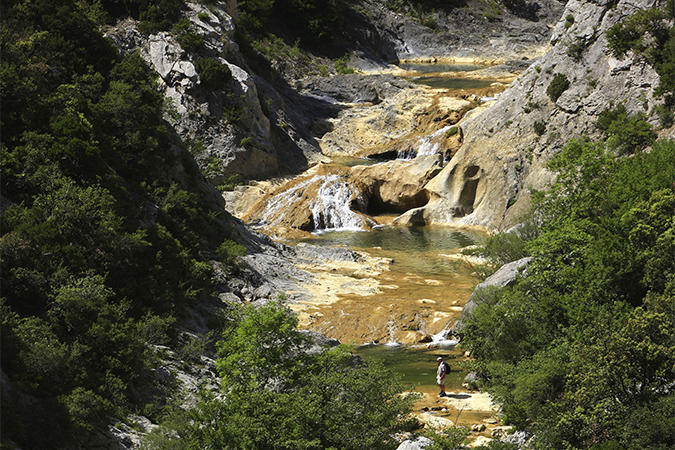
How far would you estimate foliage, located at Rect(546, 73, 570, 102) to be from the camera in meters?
39.8

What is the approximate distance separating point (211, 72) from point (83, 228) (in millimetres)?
33629

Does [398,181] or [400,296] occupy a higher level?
[398,181]

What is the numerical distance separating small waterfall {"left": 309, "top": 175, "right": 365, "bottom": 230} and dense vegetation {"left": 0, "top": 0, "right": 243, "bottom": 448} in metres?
14.0

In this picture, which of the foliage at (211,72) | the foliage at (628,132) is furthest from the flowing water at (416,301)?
the foliage at (211,72)

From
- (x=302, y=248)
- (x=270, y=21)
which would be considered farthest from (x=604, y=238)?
(x=270, y=21)

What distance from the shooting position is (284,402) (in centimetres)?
1291

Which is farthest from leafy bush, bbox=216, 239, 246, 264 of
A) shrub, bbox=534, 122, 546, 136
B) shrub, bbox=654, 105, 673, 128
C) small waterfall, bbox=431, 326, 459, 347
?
shrub, bbox=654, 105, 673, 128

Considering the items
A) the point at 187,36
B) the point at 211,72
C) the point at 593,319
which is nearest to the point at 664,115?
the point at 593,319

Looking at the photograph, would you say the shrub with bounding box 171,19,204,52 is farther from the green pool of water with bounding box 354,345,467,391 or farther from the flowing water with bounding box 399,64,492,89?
the green pool of water with bounding box 354,345,467,391

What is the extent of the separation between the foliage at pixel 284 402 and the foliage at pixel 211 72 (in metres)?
38.5

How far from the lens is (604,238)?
1927 centimetres

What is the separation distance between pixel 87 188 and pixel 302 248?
57.3ft

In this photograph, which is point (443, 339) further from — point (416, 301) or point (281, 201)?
point (281, 201)

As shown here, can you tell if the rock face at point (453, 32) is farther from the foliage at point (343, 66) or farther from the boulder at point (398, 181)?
the boulder at point (398, 181)
